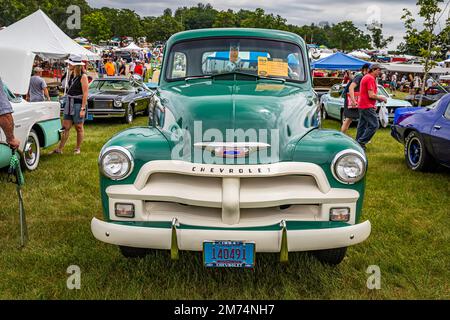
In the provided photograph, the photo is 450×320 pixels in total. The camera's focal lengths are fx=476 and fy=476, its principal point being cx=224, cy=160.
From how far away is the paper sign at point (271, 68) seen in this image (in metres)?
4.81

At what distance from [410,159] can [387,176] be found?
853 millimetres

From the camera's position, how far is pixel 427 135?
739 cm

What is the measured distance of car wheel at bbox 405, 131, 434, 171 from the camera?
24.9 feet

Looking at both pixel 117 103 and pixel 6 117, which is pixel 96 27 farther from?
pixel 6 117

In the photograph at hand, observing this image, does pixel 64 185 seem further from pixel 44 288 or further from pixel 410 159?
pixel 410 159

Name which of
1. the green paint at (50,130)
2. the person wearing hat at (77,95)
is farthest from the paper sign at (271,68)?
the person wearing hat at (77,95)

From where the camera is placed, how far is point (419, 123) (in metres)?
7.72

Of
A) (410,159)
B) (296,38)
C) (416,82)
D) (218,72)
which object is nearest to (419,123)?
(410,159)

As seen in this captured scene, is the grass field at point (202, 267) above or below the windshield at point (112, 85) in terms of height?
below

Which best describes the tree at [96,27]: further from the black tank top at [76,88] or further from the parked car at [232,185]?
the parked car at [232,185]

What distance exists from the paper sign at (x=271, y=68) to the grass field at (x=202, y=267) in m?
1.81

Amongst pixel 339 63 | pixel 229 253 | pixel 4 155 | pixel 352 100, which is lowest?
pixel 4 155

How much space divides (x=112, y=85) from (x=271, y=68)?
1062 cm

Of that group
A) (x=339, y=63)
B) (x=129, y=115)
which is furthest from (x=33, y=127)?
(x=339, y=63)
